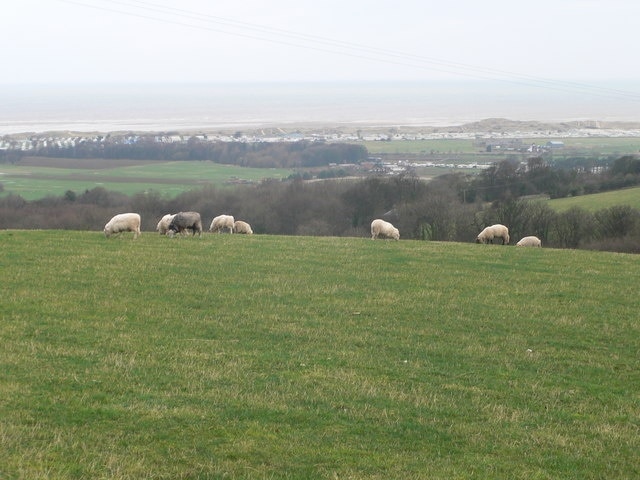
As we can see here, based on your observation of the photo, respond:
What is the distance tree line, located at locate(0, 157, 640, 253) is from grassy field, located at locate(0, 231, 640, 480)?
91.6 ft

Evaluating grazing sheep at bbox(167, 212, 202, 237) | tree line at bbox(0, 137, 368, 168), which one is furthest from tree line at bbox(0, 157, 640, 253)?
tree line at bbox(0, 137, 368, 168)

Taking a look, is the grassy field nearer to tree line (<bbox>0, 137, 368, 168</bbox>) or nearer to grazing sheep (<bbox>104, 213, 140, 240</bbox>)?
grazing sheep (<bbox>104, 213, 140, 240</bbox>)

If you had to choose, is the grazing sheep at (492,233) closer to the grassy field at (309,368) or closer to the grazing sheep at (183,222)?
the grassy field at (309,368)

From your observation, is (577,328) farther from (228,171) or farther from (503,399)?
(228,171)

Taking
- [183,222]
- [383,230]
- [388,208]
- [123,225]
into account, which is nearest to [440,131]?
[388,208]

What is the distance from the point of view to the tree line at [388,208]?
48.8 m

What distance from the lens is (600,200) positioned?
2361 inches

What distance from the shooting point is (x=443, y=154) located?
103562 millimetres

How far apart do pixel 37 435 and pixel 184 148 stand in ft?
288

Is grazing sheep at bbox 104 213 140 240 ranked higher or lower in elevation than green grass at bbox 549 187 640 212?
higher

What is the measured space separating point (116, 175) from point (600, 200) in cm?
4327

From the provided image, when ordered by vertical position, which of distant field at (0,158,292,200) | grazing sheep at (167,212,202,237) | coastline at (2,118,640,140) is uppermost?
coastline at (2,118,640,140)

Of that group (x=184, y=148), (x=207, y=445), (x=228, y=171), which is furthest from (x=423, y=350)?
(x=184, y=148)

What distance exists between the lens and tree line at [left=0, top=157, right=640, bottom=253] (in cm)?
4884
